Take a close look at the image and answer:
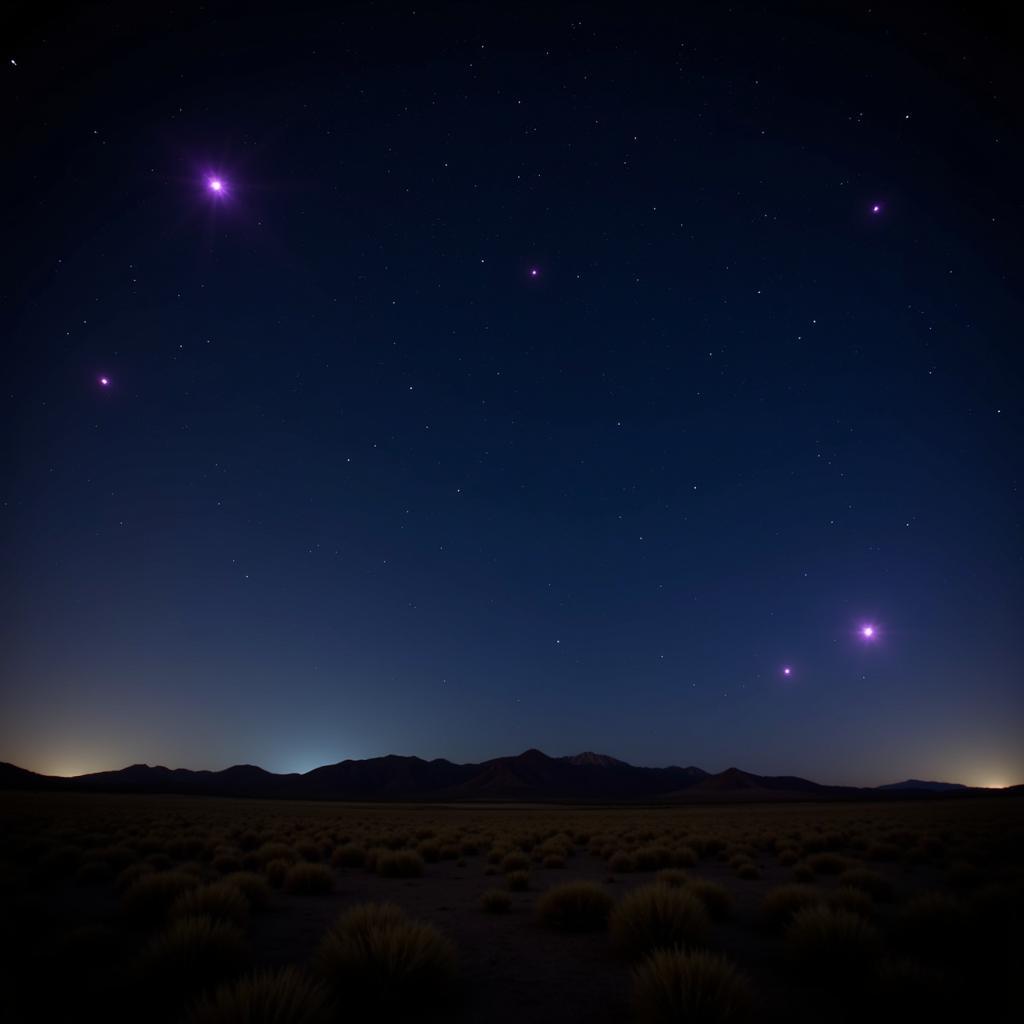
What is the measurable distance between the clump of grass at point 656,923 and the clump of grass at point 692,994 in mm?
1862

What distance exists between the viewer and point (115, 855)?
1236 centimetres

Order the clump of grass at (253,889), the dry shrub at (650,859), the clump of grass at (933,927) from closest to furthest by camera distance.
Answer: the clump of grass at (933,927) → the clump of grass at (253,889) → the dry shrub at (650,859)

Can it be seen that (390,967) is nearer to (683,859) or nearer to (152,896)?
(152,896)

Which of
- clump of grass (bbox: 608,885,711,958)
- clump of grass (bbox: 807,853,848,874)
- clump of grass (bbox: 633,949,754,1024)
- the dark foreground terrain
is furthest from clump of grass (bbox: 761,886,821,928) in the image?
clump of grass (bbox: 807,853,848,874)

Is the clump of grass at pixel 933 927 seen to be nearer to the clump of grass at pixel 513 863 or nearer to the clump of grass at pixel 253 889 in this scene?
the clump of grass at pixel 513 863

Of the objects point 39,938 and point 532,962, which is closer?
point 532,962

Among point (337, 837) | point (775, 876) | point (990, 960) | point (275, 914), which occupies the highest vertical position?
point (990, 960)

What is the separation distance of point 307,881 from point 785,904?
8064 mm

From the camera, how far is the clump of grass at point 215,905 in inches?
267

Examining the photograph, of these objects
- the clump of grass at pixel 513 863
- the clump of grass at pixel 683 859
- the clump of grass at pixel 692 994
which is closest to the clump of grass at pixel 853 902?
the clump of grass at pixel 692 994

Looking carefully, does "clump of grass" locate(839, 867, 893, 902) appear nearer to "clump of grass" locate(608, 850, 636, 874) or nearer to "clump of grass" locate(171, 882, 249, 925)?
"clump of grass" locate(608, 850, 636, 874)

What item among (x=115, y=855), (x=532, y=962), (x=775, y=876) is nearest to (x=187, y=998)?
(x=532, y=962)

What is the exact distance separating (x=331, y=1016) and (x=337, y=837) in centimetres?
1776

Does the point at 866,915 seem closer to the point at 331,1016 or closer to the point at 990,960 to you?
the point at 990,960
